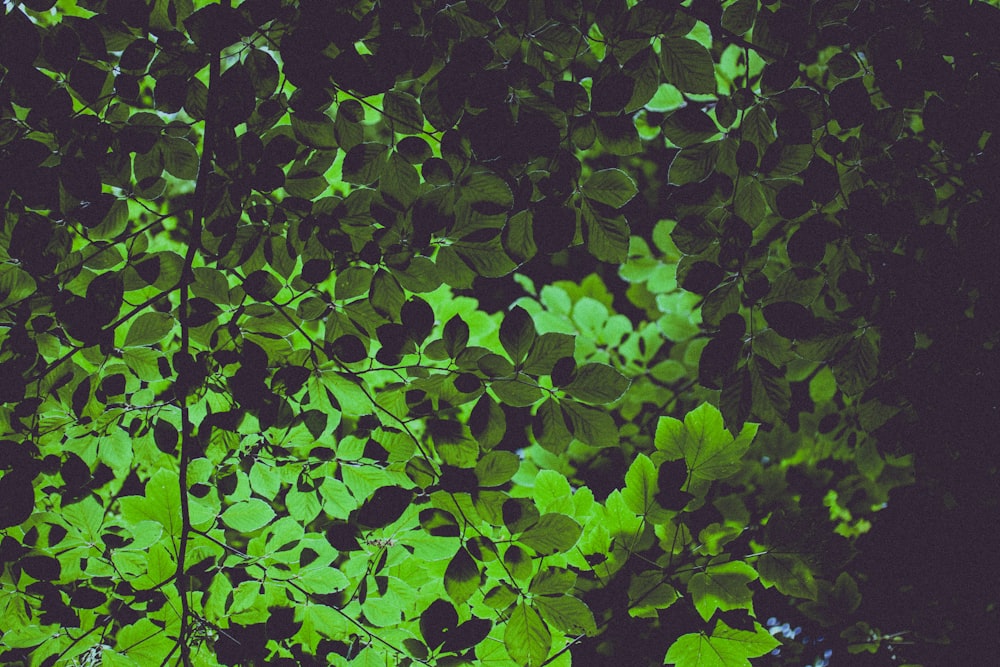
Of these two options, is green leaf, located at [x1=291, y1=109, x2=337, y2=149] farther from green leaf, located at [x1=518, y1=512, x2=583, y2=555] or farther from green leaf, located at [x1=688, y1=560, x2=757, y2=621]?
green leaf, located at [x1=688, y1=560, x2=757, y2=621]

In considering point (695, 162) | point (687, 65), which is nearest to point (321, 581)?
point (695, 162)

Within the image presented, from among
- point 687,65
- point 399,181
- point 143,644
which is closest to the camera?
point 687,65

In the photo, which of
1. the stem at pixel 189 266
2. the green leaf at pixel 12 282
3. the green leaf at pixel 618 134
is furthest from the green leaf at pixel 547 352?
the green leaf at pixel 12 282

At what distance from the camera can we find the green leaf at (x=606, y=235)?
46.0 inches

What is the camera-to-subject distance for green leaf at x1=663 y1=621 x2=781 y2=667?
1.23 metres

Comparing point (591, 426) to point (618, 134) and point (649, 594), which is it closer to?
point (649, 594)

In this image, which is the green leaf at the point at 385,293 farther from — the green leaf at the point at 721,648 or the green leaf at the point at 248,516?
the green leaf at the point at 721,648

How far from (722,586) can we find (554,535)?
0.41 metres

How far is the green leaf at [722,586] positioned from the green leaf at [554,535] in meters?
0.32

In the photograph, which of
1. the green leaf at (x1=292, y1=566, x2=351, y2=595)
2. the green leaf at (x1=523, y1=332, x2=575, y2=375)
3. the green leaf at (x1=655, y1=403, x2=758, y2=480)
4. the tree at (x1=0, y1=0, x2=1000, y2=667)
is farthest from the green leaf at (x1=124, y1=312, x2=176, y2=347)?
the green leaf at (x1=655, y1=403, x2=758, y2=480)

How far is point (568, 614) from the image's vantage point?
1.19 meters

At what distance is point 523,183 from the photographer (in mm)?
1208

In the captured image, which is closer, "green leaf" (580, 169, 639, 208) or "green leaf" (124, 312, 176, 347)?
"green leaf" (580, 169, 639, 208)

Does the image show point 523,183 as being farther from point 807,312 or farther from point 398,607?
point 398,607
